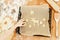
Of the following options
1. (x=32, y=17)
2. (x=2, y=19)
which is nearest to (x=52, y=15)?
(x=32, y=17)

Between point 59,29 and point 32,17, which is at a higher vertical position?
point 32,17

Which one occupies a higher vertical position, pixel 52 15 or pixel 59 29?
pixel 52 15

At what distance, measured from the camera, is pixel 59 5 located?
2660 mm

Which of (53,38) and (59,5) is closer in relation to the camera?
(53,38)

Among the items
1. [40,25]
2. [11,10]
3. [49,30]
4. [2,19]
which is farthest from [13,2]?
[49,30]

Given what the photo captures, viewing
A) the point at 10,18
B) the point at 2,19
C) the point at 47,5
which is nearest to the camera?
the point at 2,19

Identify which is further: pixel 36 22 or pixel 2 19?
pixel 36 22

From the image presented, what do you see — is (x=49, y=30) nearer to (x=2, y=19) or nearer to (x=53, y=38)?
(x=53, y=38)

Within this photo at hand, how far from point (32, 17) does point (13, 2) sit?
1.29 ft

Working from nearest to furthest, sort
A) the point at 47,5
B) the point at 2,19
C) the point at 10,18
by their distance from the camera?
the point at 2,19 → the point at 10,18 → the point at 47,5

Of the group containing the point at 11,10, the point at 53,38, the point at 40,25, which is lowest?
→ the point at 53,38

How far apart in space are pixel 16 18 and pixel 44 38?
577 millimetres

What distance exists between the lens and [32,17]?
2.58 m

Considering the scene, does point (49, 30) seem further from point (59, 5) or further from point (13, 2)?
point (13, 2)
